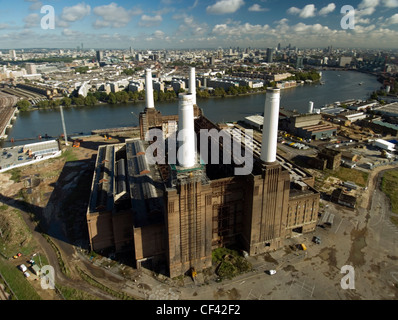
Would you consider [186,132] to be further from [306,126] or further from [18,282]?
[306,126]

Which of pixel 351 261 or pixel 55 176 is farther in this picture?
pixel 55 176

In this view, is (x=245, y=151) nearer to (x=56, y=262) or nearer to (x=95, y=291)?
(x=95, y=291)

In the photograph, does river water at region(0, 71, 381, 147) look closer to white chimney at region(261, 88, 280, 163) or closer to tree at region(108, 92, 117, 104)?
tree at region(108, 92, 117, 104)

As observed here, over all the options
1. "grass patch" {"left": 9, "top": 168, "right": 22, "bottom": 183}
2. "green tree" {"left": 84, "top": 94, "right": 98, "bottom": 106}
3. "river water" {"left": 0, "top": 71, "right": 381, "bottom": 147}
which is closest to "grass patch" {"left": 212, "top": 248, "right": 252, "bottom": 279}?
"grass patch" {"left": 9, "top": 168, "right": 22, "bottom": 183}

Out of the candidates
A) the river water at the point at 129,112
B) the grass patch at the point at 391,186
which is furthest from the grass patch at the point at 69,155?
the grass patch at the point at 391,186

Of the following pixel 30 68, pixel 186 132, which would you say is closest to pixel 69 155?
pixel 186 132
